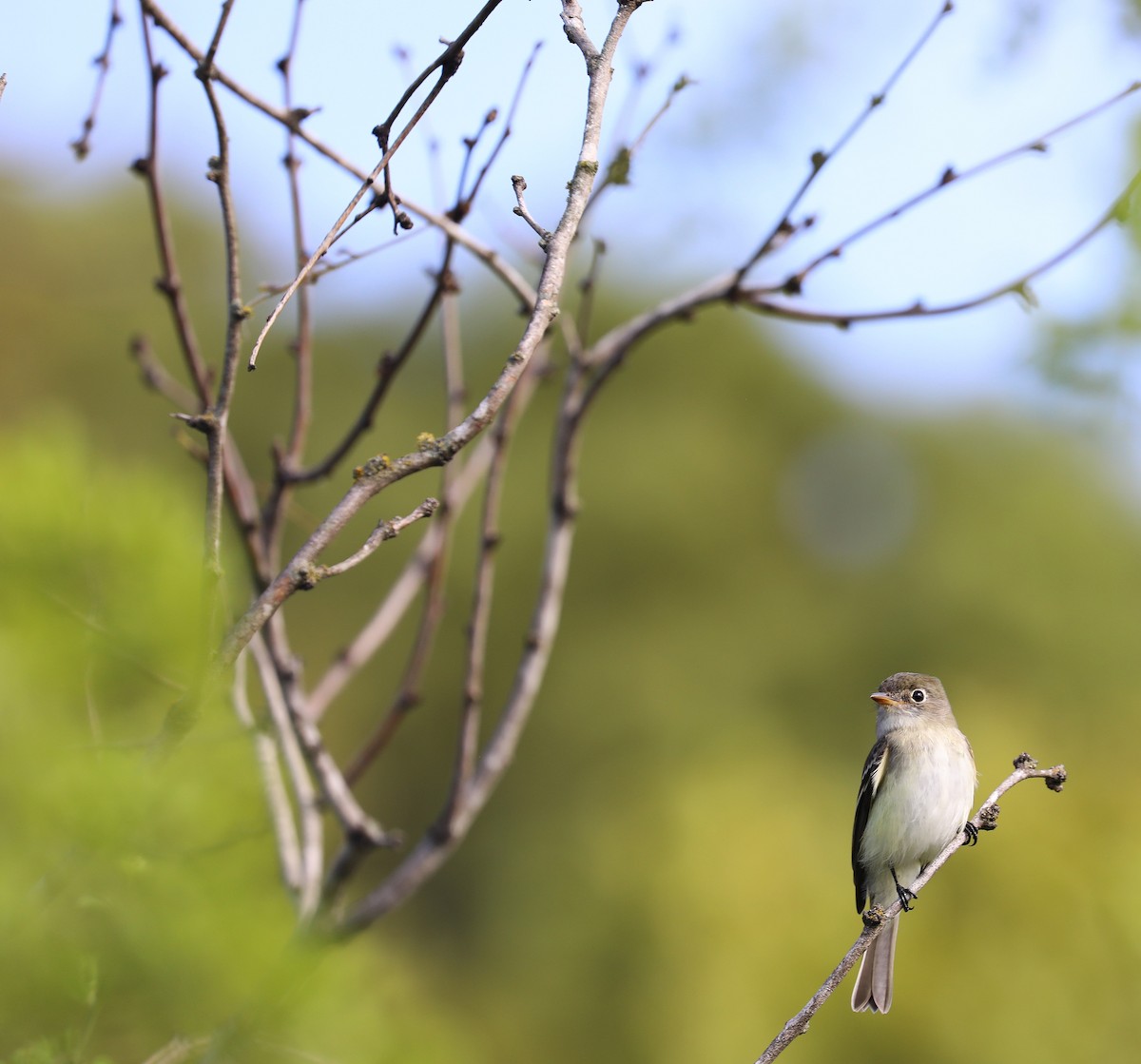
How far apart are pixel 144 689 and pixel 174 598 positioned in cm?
53

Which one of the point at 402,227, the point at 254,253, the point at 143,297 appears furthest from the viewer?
the point at 143,297

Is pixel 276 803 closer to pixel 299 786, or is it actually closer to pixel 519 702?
pixel 299 786

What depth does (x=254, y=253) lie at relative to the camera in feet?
47.9

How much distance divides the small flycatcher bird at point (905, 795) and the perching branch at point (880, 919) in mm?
754

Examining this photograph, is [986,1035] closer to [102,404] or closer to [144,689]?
[144,689]

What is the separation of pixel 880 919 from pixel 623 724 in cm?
1121

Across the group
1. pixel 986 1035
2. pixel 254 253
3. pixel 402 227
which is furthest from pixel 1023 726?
pixel 254 253

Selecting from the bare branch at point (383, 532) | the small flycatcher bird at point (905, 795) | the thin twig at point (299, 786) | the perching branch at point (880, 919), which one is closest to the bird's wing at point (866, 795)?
the small flycatcher bird at point (905, 795)

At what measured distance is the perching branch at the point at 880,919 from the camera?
96 cm

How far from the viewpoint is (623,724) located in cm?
1230

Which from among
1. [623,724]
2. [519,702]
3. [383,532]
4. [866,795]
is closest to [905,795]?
[866,795]

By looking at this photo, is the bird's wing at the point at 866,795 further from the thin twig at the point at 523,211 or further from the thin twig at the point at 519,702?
the thin twig at the point at 523,211

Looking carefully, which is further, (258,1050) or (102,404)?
(102,404)

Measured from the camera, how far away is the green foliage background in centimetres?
211
